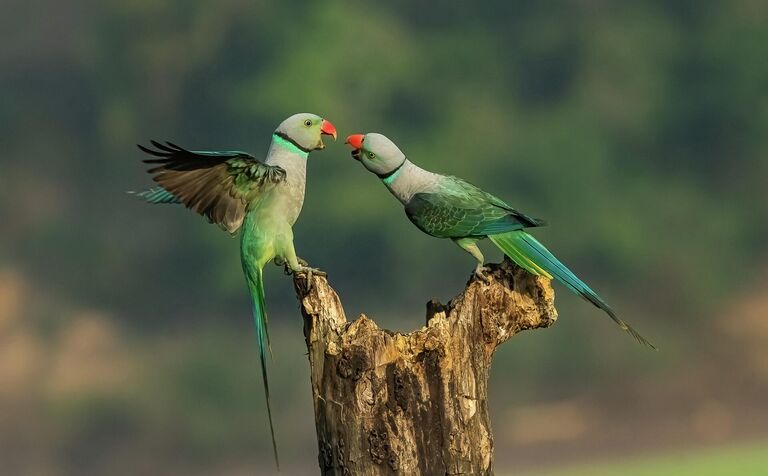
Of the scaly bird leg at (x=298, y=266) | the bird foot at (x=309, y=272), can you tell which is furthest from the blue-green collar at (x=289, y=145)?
the bird foot at (x=309, y=272)

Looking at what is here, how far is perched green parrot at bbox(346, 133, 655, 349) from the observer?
5.56 metres

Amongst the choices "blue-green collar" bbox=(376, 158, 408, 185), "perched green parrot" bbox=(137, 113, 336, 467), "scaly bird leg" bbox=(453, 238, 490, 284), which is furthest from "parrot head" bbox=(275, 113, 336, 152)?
"scaly bird leg" bbox=(453, 238, 490, 284)

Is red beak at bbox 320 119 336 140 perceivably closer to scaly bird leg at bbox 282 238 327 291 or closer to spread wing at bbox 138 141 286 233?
spread wing at bbox 138 141 286 233

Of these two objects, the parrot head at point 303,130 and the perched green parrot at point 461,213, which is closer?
the perched green parrot at point 461,213

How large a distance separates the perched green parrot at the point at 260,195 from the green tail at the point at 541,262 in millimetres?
1310

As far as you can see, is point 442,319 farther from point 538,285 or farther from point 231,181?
point 231,181

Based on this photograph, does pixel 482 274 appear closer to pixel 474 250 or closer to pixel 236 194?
pixel 474 250

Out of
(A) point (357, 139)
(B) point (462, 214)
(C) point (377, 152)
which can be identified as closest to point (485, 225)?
(B) point (462, 214)

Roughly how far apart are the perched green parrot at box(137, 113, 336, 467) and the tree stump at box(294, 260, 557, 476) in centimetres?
41

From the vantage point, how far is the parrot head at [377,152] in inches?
230

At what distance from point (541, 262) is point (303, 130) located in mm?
1834

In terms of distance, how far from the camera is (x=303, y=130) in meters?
5.87

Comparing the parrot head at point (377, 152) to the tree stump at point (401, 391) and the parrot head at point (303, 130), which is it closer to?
the parrot head at point (303, 130)

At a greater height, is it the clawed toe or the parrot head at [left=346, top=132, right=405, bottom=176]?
the parrot head at [left=346, top=132, right=405, bottom=176]
